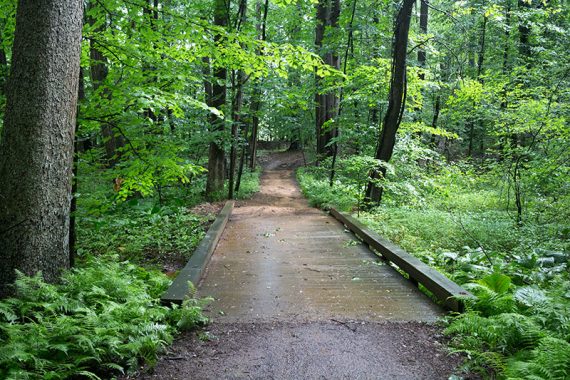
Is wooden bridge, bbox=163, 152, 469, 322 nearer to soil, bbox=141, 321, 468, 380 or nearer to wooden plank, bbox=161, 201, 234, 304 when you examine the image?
wooden plank, bbox=161, 201, 234, 304

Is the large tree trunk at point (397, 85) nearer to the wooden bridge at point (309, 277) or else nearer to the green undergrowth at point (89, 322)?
the wooden bridge at point (309, 277)

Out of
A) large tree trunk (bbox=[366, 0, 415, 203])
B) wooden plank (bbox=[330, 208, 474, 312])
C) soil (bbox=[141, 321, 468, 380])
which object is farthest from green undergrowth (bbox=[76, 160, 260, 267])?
large tree trunk (bbox=[366, 0, 415, 203])

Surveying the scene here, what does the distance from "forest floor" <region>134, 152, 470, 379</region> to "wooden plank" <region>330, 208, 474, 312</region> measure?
6.7 inches

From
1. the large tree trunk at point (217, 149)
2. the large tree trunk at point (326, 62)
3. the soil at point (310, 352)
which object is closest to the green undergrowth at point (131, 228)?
the large tree trunk at point (217, 149)

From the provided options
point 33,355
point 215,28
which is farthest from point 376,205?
point 33,355

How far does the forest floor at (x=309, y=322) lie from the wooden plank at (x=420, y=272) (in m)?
0.17

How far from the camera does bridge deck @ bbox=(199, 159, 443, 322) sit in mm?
4535

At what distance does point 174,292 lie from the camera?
4.56 metres

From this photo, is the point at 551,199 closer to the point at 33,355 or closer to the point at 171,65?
the point at 171,65

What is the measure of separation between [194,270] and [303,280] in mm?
1586

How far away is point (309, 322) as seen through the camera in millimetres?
4230

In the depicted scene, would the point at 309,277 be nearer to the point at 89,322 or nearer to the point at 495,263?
the point at 495,263

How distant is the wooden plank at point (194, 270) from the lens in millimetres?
4434

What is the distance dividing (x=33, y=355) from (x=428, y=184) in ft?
35.3
